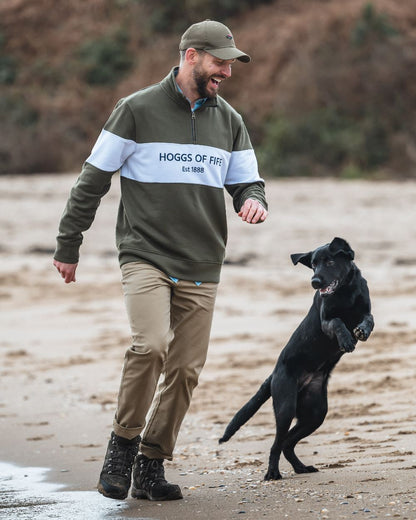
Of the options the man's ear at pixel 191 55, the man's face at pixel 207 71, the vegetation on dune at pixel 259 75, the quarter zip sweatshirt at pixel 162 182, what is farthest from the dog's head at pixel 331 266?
the vegetation on dune at pixel 259 75

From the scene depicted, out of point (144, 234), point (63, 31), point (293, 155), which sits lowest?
point (144, 234)

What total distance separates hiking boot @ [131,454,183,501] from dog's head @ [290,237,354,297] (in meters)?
1.07

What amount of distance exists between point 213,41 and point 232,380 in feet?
12.2

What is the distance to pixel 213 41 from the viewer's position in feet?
15.4

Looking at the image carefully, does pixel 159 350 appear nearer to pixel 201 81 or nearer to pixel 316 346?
pixel 316 346

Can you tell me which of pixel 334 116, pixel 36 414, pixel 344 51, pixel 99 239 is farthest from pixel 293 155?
pixel 36 414

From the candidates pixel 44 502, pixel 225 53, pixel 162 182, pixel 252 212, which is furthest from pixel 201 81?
pixel 44 502

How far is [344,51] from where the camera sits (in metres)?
26.8

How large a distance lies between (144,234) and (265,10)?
2916 cm

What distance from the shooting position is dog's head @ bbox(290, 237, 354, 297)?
4.68 meters

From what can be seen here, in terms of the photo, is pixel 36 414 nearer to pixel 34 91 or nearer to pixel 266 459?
pixel 266 459

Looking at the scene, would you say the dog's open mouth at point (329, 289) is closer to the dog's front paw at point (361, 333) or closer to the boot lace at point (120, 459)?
the dog's front paw at point (361, 333)

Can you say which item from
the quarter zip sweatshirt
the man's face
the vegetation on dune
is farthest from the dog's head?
the vegetation on dune

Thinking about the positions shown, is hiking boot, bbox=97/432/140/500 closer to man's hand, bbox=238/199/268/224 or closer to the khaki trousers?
the khaki trousers
